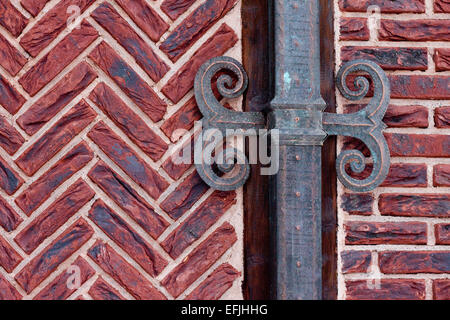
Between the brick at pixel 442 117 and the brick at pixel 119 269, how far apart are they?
0.85m

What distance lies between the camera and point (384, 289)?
1.17m

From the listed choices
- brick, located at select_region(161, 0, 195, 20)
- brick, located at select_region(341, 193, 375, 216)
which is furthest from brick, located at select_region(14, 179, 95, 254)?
brick, located at select_region(341, 193, 375, 216)

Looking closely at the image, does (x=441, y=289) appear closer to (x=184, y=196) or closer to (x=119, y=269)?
(x=184, y=196)

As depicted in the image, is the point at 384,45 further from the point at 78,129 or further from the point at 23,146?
the point at 23,146

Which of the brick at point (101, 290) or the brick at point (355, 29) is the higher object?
the brick at point (355, 29)

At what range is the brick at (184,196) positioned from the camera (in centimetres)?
115

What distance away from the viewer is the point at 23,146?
1.13m

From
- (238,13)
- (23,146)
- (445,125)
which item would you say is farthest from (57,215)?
(445,125)

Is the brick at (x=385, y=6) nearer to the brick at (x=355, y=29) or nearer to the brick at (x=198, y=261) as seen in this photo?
the brick at (x=355, y=29)

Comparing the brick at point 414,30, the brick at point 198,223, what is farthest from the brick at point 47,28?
the brick at point 414,30

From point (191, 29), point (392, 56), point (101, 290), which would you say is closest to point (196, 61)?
point (191, 29)

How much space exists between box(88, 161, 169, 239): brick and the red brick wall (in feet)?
1.56

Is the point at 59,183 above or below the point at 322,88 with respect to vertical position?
below

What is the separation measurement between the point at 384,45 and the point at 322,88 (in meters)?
0.20
